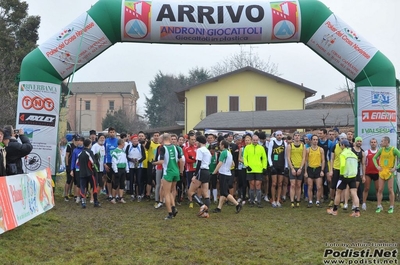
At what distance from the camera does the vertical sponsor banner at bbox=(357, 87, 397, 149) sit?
12.6 meters

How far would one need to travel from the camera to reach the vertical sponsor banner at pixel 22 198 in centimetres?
754

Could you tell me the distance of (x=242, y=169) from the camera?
41.5ft

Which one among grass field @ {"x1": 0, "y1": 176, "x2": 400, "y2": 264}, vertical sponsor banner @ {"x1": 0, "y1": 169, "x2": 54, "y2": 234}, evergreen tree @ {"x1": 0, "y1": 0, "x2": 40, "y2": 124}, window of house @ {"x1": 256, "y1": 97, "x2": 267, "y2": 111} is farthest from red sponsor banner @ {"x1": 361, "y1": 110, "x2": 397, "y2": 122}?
window of house @ {"x1": 256, "y1": 97, "x2": 267, "y2": 111}

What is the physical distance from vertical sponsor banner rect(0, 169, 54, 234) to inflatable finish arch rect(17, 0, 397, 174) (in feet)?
8.37

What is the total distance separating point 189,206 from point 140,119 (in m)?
59.3

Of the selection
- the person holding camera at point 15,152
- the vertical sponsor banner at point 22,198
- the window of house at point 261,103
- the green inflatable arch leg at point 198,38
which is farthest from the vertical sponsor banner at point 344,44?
the window of house at point 261,103

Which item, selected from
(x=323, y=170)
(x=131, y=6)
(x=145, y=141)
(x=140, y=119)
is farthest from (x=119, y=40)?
(x=140, y=119)

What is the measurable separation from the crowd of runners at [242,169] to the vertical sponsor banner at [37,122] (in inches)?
22.1

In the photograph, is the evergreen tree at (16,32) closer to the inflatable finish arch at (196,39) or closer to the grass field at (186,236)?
the inflatable finish arch at (196,39)

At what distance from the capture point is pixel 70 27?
12.3 meters

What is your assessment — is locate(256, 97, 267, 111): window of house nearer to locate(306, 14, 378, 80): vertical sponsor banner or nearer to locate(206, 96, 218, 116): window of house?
locate(206, 96, 218, 116): window of house

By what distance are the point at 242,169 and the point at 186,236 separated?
4944 mm

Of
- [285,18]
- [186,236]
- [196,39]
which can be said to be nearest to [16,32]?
[196,39]

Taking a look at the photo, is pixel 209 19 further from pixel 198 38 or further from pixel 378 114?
pixel 378 114
